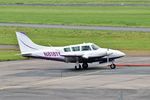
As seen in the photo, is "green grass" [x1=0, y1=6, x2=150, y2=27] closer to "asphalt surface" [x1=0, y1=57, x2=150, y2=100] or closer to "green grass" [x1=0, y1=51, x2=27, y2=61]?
"green grass" [x1=0, y1=51, x2=27, y2=61]

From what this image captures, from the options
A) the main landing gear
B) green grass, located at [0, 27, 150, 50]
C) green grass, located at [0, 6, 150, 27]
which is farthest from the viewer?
green grass, located at [0, 6, 150, 27]

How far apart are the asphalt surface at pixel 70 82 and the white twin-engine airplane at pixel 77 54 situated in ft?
2.76

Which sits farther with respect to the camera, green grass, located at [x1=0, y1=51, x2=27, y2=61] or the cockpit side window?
green grass, located at [x1=0, y1=51, x2=27, y2=61]

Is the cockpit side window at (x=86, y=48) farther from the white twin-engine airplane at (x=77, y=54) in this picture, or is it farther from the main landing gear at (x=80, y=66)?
the main landing gear at (x=80, y=66)

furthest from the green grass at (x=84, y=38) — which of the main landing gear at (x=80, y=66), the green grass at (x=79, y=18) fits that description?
the main landing gear at (x=80, y=66)

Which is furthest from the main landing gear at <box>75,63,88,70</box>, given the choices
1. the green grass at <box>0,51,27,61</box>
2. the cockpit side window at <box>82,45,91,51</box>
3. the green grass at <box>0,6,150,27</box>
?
the green grass at <box>0,6,150,27</box>

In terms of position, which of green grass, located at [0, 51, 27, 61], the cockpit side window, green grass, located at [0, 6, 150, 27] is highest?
the cockpit side window

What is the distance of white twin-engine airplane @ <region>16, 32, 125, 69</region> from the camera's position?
44156 mm

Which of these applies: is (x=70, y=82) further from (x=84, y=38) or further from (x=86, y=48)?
(x=84, y=38)

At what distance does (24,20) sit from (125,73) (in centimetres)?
5947

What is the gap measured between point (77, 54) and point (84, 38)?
88.7 ft

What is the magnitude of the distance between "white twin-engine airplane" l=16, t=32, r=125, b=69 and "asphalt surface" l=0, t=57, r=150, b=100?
2.76ft

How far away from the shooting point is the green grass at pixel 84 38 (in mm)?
64188

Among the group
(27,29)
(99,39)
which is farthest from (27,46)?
(27,29)
